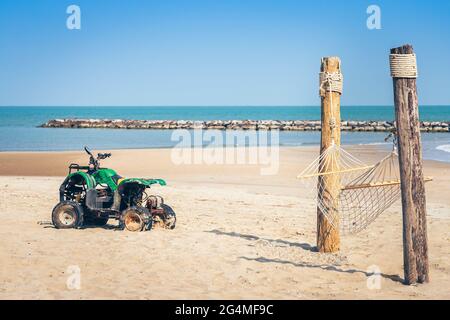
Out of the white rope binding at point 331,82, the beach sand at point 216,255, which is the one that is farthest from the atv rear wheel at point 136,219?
the white rope binding at point 331,82

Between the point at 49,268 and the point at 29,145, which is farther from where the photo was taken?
the point at 29,145

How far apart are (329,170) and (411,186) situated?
5.57 feet

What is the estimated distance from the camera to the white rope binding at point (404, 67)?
25.5 feet

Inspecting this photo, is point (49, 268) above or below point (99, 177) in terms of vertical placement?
below

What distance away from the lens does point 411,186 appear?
25.5 ft

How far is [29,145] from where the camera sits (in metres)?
40.1

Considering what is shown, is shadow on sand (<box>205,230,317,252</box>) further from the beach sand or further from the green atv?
the green atv

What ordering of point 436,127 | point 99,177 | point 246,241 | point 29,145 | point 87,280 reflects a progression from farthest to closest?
point 436,127, point 29,145, point 99,177, point 246,241, point 87,280

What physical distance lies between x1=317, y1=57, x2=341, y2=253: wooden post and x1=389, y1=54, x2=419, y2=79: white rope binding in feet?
5.20

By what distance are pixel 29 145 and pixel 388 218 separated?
32249 mm
